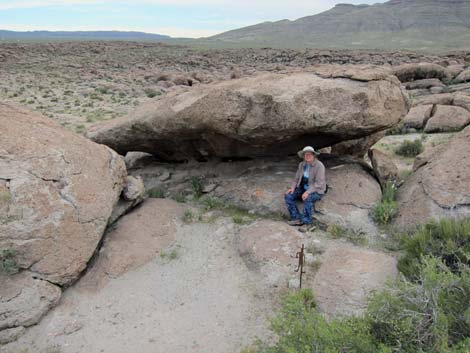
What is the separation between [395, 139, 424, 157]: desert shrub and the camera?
40.4 ft

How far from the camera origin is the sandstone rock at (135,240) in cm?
684

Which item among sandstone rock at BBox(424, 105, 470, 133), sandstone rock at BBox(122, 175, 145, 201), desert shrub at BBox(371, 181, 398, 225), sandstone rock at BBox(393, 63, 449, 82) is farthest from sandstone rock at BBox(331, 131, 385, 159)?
sandstone rock at BBox(393, 63, 449, 82)

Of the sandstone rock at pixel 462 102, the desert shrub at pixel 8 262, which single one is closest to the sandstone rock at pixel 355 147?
the desert shrub at pixel 8 262

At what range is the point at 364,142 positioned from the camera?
33.0 ft

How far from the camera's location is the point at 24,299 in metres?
5.88

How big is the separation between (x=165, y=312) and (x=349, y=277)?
2.57 meters

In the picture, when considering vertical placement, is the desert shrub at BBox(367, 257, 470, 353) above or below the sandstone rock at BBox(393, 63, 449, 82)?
above

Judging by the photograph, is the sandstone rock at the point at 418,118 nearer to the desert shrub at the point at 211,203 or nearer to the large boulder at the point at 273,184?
the large boulder at the point at 273,184

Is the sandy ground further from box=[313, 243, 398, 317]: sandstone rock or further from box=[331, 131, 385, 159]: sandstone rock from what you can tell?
box=[331, 131, 385, 159]: sandstone rock

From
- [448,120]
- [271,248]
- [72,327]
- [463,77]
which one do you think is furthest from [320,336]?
[463,77]

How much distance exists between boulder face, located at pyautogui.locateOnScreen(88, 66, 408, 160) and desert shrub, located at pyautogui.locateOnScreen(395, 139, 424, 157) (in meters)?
4.10

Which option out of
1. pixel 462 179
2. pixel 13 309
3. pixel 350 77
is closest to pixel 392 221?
pixel 462 179

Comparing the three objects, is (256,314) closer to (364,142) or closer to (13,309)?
(13,309)

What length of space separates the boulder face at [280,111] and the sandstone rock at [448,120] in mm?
6920
